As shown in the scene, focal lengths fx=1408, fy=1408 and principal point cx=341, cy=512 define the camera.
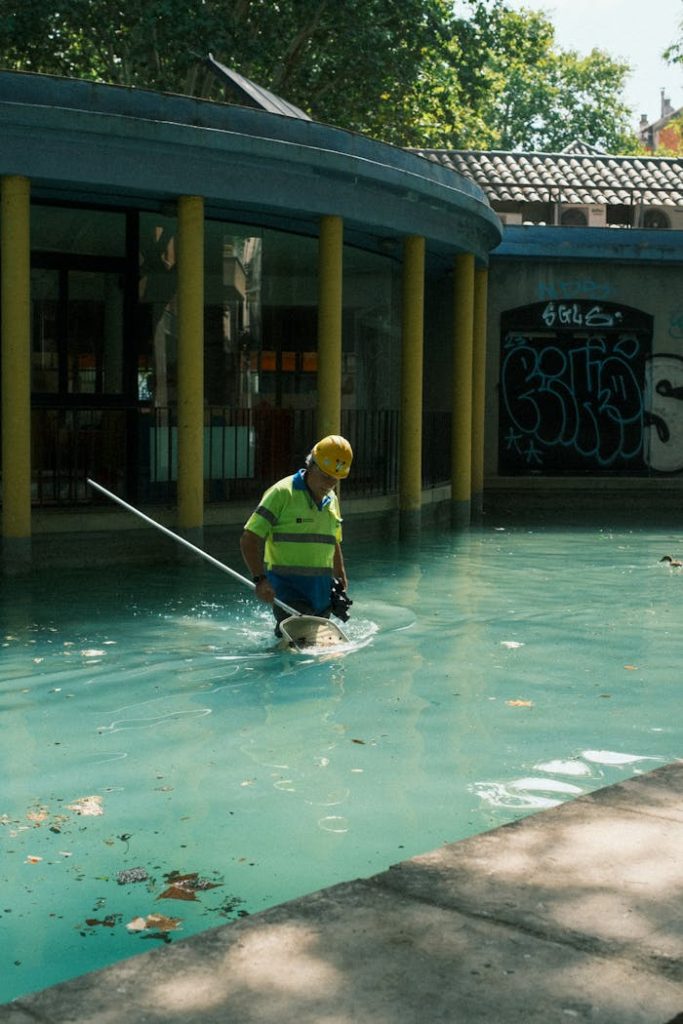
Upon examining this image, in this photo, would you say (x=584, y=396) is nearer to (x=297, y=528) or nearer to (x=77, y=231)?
(x=77, y=231)

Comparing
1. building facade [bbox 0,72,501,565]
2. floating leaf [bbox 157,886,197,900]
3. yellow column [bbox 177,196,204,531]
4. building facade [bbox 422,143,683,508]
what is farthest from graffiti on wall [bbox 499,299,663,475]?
floating leaf [bbox 157,886,197,900]

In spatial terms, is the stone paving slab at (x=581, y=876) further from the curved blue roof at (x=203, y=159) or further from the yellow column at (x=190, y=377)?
the curved blue roof at (x=203, y=159)

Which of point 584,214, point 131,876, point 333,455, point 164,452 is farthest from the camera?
point 584,214

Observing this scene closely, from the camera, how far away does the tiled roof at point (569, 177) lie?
2406cm

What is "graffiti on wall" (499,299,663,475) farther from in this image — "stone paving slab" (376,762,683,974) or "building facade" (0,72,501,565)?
"stone paving slab" (376,762,683,974)

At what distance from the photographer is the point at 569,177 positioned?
25766 mm

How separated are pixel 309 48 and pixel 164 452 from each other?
19526 millimetres

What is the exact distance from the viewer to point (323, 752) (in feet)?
20.7

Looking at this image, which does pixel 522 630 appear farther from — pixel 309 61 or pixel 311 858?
pixel 309 61

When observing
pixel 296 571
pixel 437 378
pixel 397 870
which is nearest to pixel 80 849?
pixel 397 870

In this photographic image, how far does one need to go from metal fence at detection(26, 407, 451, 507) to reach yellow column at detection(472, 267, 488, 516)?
345 cm

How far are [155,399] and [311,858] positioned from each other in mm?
9244

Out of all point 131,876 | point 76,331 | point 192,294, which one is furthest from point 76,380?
point 131,876

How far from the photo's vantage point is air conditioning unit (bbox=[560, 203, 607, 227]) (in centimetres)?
2495
